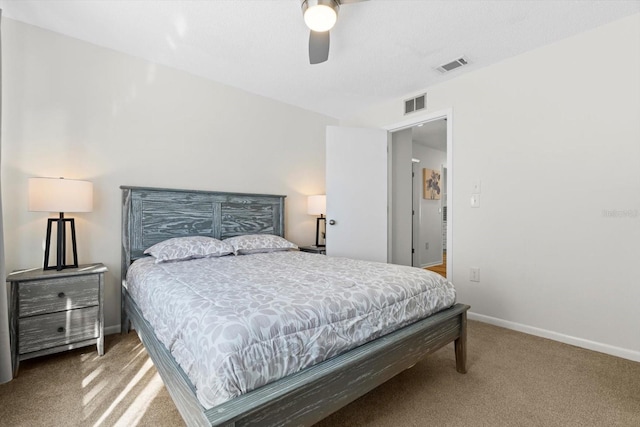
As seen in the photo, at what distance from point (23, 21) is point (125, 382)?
269 centimetres

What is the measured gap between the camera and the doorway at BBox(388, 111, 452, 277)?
4.21 metres

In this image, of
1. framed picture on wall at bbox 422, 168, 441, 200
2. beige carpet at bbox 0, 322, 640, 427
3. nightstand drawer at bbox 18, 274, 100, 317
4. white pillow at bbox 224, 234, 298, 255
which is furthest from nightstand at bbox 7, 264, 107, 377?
framed picture on wall at bbox 422, 168, 441, 200

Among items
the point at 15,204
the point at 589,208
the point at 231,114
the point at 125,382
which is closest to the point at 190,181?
the point at 231,114

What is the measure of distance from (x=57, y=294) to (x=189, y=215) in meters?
1.15

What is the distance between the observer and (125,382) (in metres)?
1.74

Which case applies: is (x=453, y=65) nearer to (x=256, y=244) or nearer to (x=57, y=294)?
(x=256, y=244)

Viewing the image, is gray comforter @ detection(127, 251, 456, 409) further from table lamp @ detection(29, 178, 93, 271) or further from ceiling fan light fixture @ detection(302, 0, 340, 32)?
ceiling fan light fixture @ detection(302, 0, 340, 32)

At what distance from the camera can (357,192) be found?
366cm

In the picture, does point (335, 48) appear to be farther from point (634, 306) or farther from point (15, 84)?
point (634, 306)

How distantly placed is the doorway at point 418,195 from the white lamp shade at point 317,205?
35.0 inches

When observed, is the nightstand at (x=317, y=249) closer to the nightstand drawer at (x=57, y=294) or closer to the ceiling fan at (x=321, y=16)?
the nightstand drawer at (x=57, y=294)

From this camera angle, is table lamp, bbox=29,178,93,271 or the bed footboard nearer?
the bed footboard

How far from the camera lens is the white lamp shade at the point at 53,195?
2010mm

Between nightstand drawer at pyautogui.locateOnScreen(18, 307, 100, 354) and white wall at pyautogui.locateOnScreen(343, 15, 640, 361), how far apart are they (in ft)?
10.3
